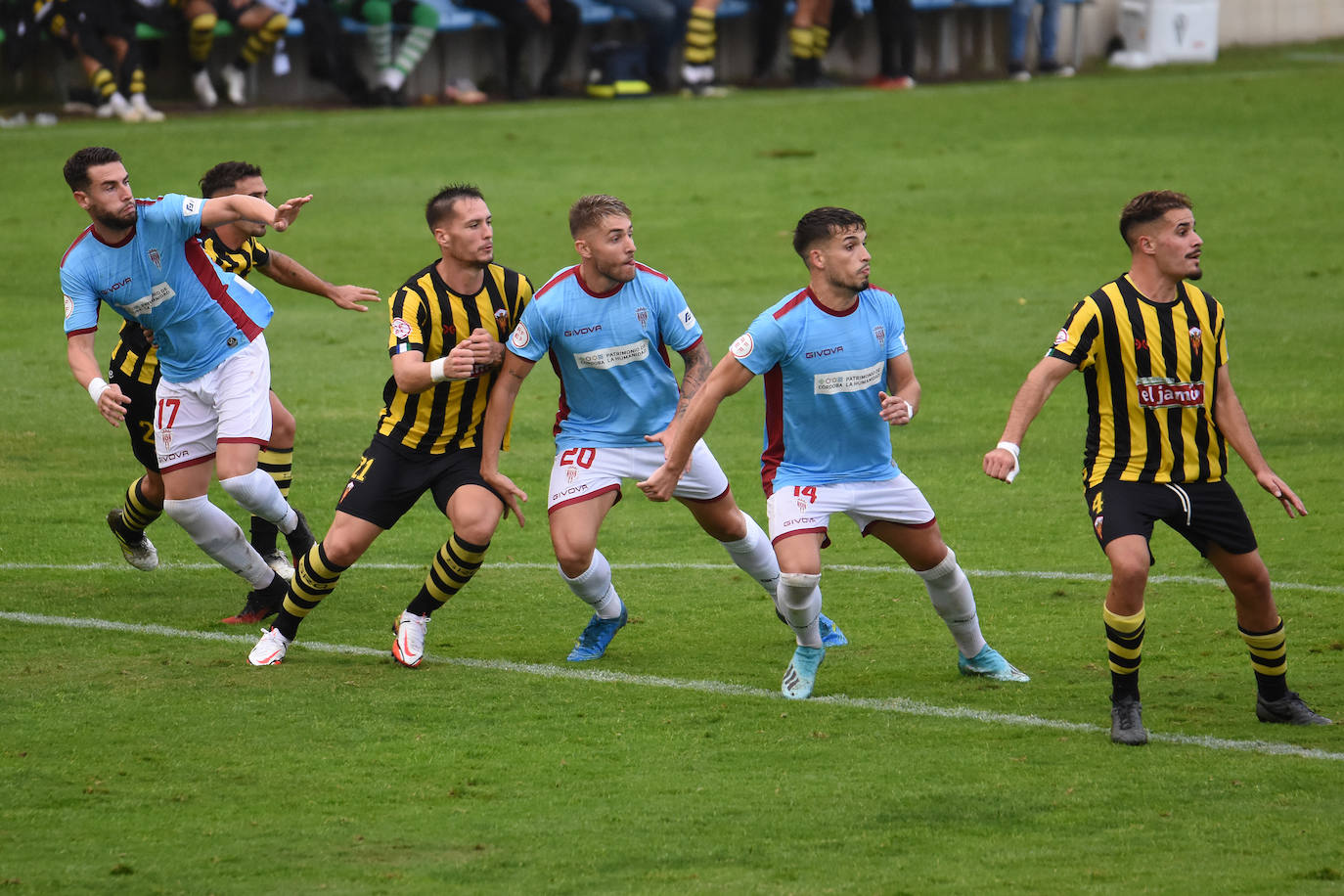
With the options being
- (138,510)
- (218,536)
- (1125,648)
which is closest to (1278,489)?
(1125,648)

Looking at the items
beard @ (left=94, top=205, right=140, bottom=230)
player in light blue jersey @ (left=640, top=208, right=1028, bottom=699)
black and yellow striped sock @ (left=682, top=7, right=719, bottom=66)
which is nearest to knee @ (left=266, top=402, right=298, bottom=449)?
beard @ (left=94, top=205, right=140, bottom=230)

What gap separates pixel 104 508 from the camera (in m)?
10.9

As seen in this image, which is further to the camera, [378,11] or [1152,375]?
[378,11]

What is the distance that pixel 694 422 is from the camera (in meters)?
6.99

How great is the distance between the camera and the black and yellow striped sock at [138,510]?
8.87 m

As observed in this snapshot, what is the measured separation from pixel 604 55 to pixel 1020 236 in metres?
8.12

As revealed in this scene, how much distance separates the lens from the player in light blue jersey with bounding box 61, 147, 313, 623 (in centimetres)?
802

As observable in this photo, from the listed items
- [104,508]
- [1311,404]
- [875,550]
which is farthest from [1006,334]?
[104,508]

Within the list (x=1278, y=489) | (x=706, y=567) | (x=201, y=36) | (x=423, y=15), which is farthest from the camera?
(x=423, y=15)

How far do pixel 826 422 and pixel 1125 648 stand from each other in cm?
148

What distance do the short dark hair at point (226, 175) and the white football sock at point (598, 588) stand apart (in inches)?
108

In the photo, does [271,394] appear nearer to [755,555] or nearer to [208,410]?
[208,410]

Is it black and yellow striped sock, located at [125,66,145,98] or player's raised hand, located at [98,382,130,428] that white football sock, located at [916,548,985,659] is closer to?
player's raised hand, located at [98,382,130,428]

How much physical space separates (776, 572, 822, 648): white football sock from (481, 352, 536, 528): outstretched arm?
1179 millimetres
